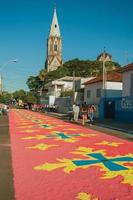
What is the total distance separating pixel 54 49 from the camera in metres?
154

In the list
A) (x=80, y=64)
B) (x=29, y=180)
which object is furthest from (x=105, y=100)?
(x=80, y=64)

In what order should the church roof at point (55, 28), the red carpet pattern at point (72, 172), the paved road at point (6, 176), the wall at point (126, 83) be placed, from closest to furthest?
1. the paved road at point (6, 176)
2. the red carpet pattern at point (72, 172)
3. the wall at point (126, 83)
4. the church roof at point (55, 28)

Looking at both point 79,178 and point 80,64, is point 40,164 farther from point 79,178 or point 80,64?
point 80,64

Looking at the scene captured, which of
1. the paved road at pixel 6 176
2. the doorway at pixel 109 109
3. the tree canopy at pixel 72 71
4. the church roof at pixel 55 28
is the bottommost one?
the paved road at pixel 6 176

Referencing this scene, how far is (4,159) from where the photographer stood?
37.1 feet

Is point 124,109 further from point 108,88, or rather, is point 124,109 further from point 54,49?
point 54,49

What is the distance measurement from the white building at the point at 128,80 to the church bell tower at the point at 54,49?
360ft

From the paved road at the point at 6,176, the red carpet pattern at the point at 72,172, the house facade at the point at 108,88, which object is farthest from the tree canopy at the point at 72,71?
the paved road at the point at 6,176

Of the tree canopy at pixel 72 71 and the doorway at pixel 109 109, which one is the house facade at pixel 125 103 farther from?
the tree canopy at pixel 72 71

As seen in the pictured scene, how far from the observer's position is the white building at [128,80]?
38531mm

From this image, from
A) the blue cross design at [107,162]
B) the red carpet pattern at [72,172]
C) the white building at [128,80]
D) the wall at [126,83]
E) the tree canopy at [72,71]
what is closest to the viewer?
the red carpet pattern at [72,172]

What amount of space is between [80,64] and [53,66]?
140 feet

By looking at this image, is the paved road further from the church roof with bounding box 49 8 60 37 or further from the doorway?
the church roof with bounding box 49 8 60 37

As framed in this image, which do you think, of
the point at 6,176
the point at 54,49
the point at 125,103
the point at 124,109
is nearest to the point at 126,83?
the point at 125,103
